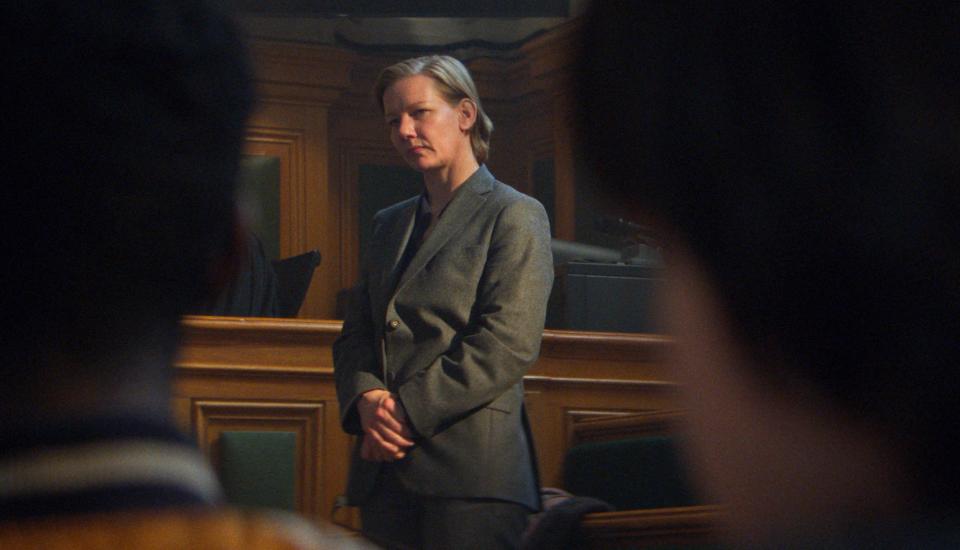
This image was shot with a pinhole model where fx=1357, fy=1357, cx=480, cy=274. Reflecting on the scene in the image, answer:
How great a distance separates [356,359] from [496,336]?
389 mm

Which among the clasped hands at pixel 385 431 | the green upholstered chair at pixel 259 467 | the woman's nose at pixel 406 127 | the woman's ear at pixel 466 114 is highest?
the woman's ear at pixel 466 114

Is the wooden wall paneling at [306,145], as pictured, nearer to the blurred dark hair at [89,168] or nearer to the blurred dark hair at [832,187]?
the blurred dark hair at [89,168]

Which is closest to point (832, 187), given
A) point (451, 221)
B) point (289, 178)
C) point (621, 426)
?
point (451, 221)

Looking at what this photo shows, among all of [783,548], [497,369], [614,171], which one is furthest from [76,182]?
[497,369]

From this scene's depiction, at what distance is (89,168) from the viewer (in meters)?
0.64

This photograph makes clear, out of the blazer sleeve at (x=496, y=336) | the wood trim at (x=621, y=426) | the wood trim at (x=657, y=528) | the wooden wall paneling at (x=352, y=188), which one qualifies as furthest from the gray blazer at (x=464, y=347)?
the wooden wall paneling at (x=352, y=188)

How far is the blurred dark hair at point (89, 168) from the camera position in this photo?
0.64m

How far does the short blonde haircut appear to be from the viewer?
132 inches

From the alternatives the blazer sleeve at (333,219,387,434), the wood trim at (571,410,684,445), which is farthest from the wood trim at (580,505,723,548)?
the wood trim at (571,410,684,445)

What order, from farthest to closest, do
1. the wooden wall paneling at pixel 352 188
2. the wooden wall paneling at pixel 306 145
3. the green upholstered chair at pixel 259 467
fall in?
1. the wooden wall paneling at pixel 352 188
2. the wooden wall paneling at pixel 306 145
3. the green upholstered chair at pixel 259 467

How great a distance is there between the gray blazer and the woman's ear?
195mm

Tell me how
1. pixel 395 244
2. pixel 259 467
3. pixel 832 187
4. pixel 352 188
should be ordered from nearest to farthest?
pixel 832 187
pixel 395 244
pixel 259 467
pixel 352 188

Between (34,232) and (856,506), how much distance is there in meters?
0.39

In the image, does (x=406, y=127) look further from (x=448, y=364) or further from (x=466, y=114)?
(x=448, y=364)
